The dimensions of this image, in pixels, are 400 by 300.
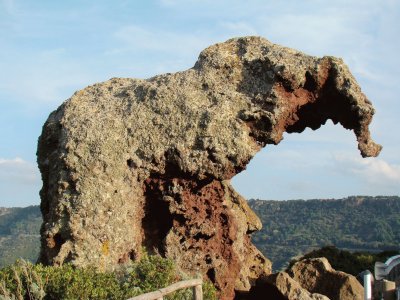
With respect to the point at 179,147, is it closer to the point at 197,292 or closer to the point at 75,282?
the point at 197,292

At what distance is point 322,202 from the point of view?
108500 mm

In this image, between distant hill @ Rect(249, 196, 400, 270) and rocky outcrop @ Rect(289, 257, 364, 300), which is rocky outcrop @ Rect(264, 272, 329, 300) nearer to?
rocky outcrop @ Rect(289, 257, 364, 300)

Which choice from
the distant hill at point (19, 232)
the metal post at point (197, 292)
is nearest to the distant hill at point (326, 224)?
the distant hill at point (19, 232)

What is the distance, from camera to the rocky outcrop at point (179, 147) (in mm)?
14875

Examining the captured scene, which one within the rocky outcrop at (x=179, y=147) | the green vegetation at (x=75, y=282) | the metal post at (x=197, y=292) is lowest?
the metal post at (x=197, y=292)

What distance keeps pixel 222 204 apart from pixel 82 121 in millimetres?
4182

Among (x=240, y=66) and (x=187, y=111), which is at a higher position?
(x=240, y=66)

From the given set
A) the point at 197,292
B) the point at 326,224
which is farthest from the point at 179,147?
the point at 326,224

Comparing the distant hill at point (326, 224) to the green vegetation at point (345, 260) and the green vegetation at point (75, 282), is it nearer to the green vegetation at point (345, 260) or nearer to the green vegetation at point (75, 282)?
the green vegetation at point (345, 260)

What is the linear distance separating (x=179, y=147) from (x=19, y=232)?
118572 millimetres

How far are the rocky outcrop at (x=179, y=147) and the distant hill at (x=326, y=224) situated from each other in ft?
229

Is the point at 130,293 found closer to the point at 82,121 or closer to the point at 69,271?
the point at 69,271

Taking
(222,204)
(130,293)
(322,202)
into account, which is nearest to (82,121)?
(222,204)

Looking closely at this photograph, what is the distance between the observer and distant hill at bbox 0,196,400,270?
9100 cm
